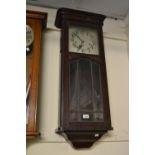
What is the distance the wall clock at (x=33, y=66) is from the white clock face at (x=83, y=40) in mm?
243

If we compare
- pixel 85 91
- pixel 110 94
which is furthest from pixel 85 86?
pixel 110 94

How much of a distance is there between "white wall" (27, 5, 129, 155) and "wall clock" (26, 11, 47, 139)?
169 millimetres

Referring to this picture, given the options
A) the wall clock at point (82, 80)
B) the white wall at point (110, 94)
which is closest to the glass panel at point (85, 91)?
the wall clock at point (82, 80)

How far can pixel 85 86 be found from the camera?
1975 millimetres

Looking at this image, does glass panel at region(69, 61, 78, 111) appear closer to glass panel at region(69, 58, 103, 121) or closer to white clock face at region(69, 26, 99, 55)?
glass panel at region(69, 58, 103, 121)

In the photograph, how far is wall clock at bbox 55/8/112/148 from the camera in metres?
1.87

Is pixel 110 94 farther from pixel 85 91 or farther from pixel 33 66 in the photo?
pixel 33 66

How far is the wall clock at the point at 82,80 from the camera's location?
187 cm

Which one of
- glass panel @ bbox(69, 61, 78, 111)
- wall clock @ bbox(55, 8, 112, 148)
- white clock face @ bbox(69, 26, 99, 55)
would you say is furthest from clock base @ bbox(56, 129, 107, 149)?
white clock face @ bbox(69, 26, 99, 55)
